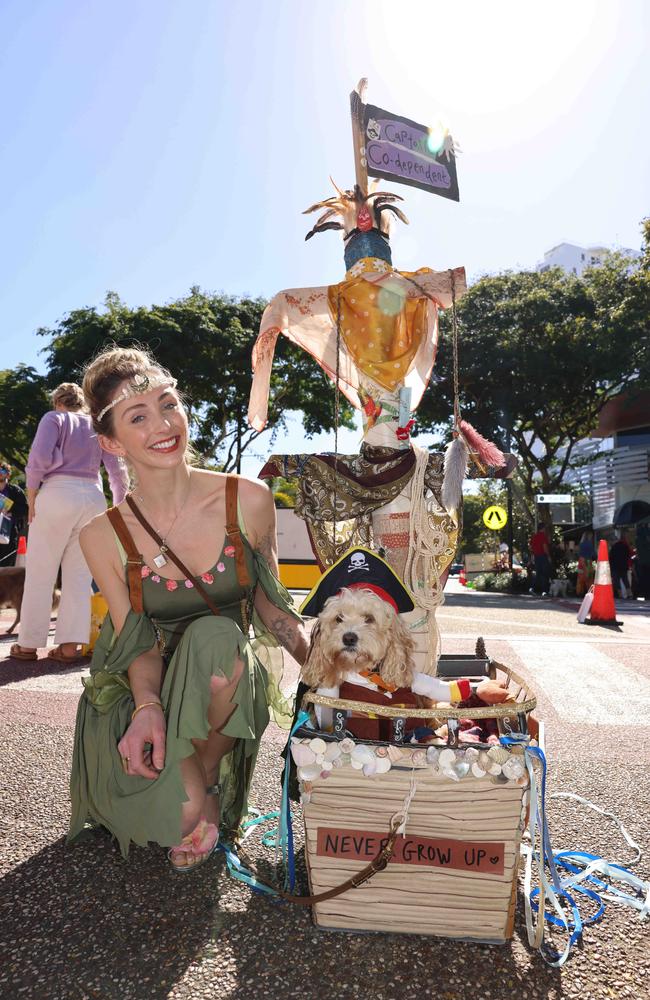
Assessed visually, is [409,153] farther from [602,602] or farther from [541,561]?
[541,561]

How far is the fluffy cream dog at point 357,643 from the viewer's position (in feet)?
6.36

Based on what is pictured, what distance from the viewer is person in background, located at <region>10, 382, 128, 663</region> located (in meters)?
4.78

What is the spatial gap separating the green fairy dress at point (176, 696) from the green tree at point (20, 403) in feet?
65.1

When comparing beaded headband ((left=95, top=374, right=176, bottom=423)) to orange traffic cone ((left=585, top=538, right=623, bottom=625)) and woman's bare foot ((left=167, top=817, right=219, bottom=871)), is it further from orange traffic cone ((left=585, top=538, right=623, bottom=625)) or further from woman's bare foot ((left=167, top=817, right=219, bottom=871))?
orange traffic cone ((left=585, top=538, right=623, bottom=625))

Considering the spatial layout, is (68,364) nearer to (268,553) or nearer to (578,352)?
(578,352)

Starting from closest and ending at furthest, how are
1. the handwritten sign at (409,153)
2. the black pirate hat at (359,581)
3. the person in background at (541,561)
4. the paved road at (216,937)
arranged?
the paved road at (216,937), the black pirate hat at (359,581), the handwritten sign at (409,153), the person in background at (541,561)

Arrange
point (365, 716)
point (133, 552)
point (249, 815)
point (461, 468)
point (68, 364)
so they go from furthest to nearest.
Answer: point (68, 364) → point (461, 468) → point (249, 815) → point (133, 552) → point (365, 716)

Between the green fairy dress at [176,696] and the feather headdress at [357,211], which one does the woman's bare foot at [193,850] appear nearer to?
the green fairy dress at [176,696]

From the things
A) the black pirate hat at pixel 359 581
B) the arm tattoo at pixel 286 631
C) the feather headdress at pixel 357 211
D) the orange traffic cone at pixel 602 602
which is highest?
the feather headdress at pixel 357 211

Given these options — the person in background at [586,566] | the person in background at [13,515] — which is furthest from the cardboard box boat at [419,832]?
the person in background at [586,566]

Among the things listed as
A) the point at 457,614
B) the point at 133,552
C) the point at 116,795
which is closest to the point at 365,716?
the point at 116,795

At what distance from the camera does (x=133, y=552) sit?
223cm

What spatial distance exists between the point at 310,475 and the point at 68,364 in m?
17.7

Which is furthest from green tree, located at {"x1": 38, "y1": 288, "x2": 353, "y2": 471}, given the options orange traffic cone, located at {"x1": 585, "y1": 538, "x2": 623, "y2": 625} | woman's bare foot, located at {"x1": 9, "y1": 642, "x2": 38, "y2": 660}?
woman's bare foot, located at {"x1": 9, "y1": 642, "x2": 38, "y2": 660}
